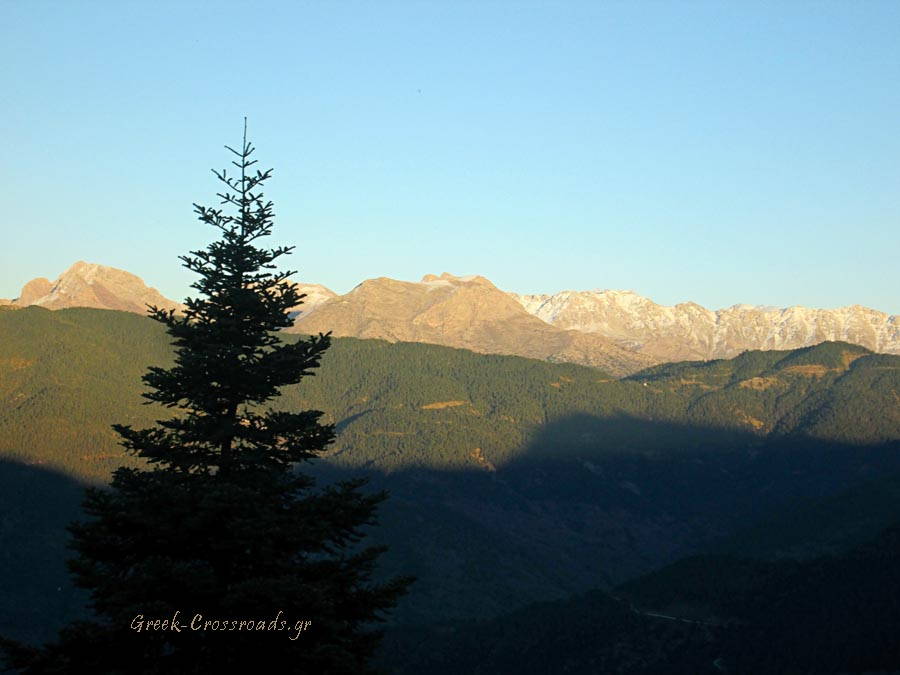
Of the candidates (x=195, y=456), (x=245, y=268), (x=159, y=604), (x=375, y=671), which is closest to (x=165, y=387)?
(x=195, y=456)

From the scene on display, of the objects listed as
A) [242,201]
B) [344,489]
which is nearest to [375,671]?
[344,489]

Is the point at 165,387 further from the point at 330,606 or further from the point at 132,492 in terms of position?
the point at 330,606

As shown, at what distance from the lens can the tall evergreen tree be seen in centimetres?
3347

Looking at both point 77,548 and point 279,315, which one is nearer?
point 77,548

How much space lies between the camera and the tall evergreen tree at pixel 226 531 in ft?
110

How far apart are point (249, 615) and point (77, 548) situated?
5.97 meters

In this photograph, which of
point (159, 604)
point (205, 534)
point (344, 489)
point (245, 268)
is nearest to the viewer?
point (159, 604)

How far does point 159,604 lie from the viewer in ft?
107

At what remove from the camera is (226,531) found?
3488 cm

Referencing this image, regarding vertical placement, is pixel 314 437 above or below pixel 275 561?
above

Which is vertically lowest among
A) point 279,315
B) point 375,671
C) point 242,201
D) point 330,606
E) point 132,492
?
point 375,671

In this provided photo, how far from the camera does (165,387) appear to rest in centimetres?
3828

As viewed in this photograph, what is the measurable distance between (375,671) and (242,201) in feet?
58.0

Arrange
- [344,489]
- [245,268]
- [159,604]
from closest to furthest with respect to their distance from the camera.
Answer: [159,604] → [344,489] → [245,268]
